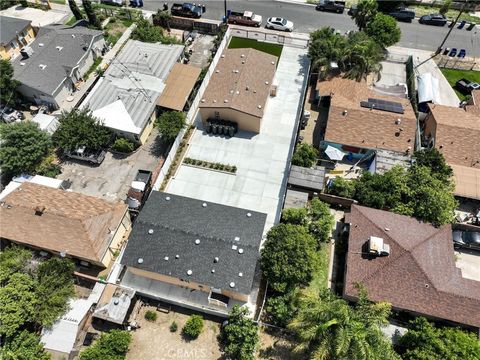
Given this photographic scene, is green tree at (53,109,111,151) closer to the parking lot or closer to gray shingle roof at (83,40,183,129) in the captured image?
the parking lot

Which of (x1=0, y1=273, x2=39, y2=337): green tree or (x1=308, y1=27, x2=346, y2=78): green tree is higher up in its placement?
(x1=308, y1=27, x2=346, y2=78): green tree

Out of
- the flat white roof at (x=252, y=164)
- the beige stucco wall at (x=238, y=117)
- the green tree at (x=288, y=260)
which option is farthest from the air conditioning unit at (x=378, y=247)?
the beige stucco wall at (x=238, y=117)

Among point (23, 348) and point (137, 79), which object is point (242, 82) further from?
point (23, 348)

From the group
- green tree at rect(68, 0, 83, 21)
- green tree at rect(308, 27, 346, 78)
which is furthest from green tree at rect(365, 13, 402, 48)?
green tree at rect(68, 0, 83, 21)

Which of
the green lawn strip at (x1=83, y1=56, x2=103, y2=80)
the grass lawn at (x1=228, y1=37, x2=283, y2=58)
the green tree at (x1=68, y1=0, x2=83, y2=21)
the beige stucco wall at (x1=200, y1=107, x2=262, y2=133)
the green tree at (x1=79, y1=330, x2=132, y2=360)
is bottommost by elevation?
the green tree at (x1=79, y1=330, x2=132, y2=360)

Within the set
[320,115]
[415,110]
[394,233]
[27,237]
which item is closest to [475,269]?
[394,233]

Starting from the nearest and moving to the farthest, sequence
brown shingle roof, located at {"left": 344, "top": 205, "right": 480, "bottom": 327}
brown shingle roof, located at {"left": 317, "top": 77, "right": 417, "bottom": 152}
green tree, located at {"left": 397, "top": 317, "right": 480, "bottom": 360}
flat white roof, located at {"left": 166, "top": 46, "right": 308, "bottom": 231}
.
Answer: green tree, located at {"left": 397, "top": 317, "right": 480, "bottom": 360}
brown shingle roof, located at {"left": 344, "top": 205, "right": 480, "bottom": 327}
flat white roof, located at {"left": 166, "top": 46, "right": 308, "bottom": 231}
brown shingle roof, located at {"left": 317, "top": 77, "right": 417, "bottom": 152}

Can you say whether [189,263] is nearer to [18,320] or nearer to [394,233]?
[18,320]

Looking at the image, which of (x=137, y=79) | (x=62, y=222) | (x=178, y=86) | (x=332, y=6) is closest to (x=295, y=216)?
(x=62, y=222)
